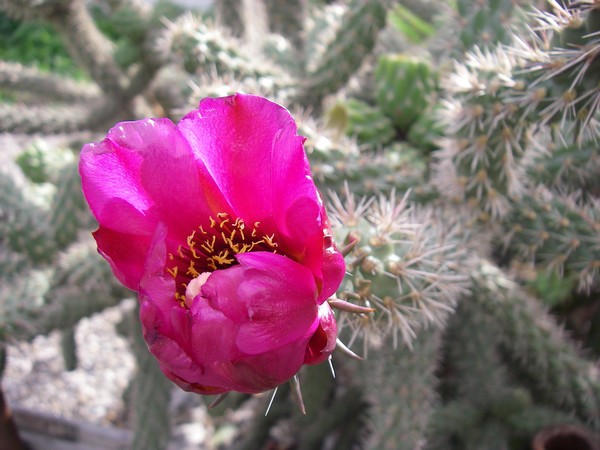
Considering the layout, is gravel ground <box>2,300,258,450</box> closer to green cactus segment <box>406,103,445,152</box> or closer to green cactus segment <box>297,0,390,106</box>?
green cactus segment <box>297,0,390,106</box>

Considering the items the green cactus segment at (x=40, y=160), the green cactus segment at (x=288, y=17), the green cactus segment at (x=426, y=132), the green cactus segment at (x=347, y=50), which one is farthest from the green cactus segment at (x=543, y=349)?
the green cactus segment at (x=288, y=17)

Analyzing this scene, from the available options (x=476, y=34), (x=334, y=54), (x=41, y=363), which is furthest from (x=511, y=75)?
(x=41, y=363)

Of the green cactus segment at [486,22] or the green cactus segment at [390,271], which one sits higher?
the green cactus segment at [486,22]

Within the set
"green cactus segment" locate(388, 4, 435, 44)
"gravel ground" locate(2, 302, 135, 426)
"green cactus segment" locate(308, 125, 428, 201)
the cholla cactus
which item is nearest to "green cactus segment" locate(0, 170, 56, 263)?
the cholla cactus

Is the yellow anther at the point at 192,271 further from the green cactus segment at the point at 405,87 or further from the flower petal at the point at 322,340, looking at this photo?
the green cactus segment at the point at 405,87

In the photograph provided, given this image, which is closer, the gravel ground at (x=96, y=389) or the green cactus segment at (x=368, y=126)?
the green cactus segment at (x=368, y=126)

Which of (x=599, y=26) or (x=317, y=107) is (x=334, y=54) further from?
(x=599, y=26)

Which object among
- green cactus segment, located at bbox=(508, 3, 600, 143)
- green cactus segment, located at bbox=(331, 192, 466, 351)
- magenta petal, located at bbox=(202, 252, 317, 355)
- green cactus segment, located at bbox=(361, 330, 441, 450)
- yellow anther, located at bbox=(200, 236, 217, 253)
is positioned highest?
green cactus segment, located at bbox=(508, 3, 600, 143)

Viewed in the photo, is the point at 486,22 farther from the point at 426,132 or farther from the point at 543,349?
the point at 543,349
